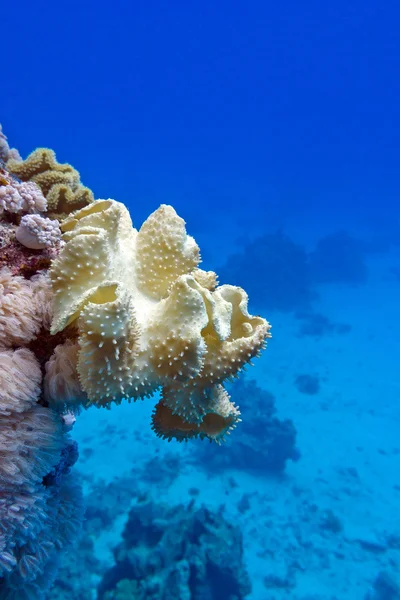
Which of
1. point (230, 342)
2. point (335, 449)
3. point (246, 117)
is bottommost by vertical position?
point (230, 342)

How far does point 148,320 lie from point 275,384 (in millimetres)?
22224

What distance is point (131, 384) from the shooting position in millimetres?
2355

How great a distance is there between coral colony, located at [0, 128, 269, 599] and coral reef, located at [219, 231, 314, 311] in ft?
98.2

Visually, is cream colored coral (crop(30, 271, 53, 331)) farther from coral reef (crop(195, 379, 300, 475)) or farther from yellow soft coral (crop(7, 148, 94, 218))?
coral reef (crop(195, 379, 300, 475))

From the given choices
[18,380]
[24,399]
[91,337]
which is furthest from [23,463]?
[91,337]

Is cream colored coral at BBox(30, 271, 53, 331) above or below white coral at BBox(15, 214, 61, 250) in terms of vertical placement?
below

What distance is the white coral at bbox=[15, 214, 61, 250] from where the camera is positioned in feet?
9.31

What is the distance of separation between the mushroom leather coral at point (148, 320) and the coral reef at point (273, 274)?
2998cm

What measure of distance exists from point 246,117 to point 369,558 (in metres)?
119

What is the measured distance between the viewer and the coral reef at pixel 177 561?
30.9ft

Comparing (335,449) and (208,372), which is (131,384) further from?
(335,449)

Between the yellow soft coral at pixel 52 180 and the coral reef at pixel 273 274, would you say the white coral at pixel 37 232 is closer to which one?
the yellow soft coral at pixel 52 180

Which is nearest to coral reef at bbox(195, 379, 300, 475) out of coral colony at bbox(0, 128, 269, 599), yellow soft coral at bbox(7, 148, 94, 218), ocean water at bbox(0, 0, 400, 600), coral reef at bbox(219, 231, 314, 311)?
ocean water at bbox(0, 0, 400, 600)

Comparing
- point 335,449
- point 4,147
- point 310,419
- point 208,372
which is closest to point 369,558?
point 335,449
